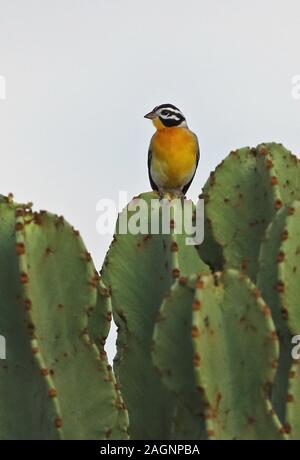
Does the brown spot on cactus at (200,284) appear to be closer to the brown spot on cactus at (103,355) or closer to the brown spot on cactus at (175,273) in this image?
the brown spot on cactus at (103,355)

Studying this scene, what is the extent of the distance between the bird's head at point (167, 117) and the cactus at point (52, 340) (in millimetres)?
6243

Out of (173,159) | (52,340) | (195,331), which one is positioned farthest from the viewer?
(173,159)

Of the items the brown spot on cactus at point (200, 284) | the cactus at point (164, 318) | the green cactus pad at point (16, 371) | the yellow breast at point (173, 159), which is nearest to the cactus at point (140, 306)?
the cactus at point (164, 318)

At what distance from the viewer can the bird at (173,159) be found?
9922 millimetres

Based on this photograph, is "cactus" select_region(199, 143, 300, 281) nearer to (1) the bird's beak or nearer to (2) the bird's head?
(2) the bird's head

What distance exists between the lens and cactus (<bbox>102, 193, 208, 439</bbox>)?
16.1 feet

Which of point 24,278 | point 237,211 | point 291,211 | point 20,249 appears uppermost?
point 237,211

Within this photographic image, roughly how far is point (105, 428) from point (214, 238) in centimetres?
121

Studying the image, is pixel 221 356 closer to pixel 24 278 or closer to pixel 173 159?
pixel 24 278

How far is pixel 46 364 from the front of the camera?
4.32 meters

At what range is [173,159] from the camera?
392 inches

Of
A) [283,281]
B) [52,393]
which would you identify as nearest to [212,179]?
[283,281]

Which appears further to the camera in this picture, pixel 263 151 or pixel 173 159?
pixel 173 159

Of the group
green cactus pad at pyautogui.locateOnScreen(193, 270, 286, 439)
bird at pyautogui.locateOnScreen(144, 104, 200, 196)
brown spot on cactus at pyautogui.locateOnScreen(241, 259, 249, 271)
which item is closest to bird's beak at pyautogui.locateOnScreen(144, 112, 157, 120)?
bird at pyautogui.locateOnScreen(144, 104, 200, 196)
